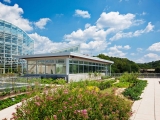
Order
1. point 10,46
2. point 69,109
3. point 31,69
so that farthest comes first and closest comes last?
point 10,46 → point 31,69 → point 69,109

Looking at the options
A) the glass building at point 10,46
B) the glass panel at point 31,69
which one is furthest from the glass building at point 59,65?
the glass building at point 10,46

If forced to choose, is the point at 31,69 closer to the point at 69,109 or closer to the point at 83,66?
the point at 83,66

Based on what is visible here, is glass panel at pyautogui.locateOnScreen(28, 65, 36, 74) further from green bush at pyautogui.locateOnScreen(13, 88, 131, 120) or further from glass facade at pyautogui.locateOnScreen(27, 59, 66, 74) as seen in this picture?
green bush at pyautogui.locateOnScreen(13, 88, 131, 120)

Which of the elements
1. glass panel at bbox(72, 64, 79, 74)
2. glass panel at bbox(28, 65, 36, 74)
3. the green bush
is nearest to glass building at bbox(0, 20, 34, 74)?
glass panel at bbox(28, 65, 36, 74)

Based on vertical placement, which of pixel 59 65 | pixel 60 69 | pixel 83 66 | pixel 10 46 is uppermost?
pixel 10 46

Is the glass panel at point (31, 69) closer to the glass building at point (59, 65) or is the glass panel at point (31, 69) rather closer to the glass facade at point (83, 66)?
the glass building at point (59, 65)

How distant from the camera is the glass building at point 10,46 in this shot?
120ft

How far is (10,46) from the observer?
39.2 metres

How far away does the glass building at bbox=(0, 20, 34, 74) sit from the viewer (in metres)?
36.7

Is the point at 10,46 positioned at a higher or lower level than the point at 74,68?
higher

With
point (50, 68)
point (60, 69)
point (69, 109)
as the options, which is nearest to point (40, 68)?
point (50, 68)

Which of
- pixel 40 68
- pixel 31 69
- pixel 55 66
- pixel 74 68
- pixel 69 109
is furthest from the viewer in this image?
pixel 31 69

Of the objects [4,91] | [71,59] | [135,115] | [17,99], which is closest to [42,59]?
[71,59]

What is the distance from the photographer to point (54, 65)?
1873 centimetres
